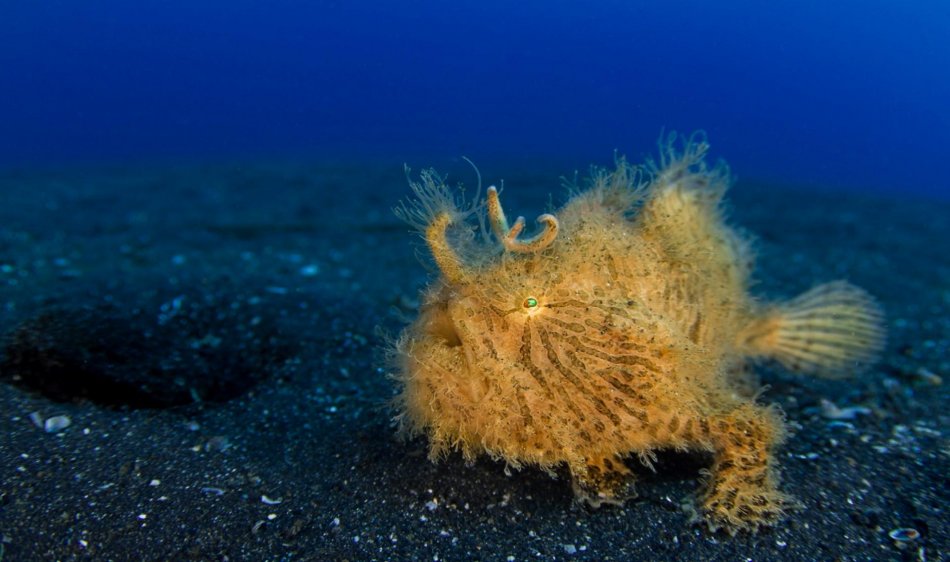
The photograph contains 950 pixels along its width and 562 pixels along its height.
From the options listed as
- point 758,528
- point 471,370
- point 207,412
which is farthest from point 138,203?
point 758,528

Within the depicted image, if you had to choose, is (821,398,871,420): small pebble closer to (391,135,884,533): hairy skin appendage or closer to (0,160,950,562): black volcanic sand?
(0,160,950,562): black volcanic sand

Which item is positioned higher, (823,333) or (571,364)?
(823,333)

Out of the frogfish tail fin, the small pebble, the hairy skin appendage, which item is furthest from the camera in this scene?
the frogfish tail fin

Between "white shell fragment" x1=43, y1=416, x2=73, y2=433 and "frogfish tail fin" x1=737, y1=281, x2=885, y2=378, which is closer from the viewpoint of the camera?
"white shell fragment" x1=43, y1=416, x2=73, y2=433

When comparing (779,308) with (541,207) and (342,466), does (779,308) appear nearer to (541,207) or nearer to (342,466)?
(342,466)

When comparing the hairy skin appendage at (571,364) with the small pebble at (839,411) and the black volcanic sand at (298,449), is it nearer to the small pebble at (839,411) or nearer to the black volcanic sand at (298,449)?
the black volcanic sand at (298,449)

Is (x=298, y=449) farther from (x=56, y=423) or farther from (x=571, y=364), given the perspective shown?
(x=571, y=364)

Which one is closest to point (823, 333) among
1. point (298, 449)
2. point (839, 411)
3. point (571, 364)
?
point (839, 411)

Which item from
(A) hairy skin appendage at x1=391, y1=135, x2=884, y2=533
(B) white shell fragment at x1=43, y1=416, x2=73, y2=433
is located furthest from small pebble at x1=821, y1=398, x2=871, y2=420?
(B) white shell fragment at x1=43, y1=416, x2=73, y2=433
